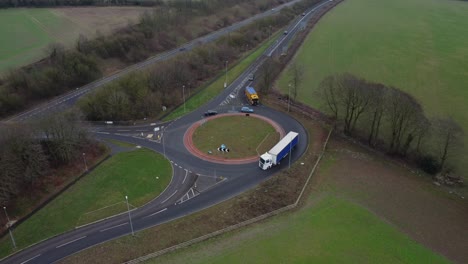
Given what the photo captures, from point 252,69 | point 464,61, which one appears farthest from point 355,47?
point 252,69

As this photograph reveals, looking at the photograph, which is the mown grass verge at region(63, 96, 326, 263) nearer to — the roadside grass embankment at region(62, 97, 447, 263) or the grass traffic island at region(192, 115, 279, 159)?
the roadside grass embankment at region(62, 97, 447, 263)

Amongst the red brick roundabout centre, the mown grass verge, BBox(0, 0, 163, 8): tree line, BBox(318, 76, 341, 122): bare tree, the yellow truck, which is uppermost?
BBox(0, 0, 163, 8): tree line

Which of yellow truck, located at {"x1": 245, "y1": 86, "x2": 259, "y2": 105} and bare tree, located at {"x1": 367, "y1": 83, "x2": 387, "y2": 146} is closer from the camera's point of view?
bare tree, located at {"x1": 367, "y1": 83, "x2": 387, "y2": 146}

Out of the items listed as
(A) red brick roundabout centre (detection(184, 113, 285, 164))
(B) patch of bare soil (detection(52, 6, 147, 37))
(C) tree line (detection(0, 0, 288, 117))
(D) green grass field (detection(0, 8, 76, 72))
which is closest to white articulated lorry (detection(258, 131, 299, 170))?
(A) red brick roundabout centre (detection(184, 113, 285, 164))

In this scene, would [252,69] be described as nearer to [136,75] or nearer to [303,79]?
[303,79]

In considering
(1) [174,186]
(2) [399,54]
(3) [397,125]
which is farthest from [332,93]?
(2) [399,54]

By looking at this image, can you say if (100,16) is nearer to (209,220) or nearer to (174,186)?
(174,186)

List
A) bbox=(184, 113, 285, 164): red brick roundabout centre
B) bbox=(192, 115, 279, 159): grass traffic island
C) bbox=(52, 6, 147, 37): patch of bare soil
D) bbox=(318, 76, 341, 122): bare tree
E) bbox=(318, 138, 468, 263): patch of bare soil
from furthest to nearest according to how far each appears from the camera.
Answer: bbox=(52, 6, 147, 37): patch of bare soil, bbox=(318, 76, 341, 122): bare tree, bbox=(192, 115, 279, 159): grass traffic island, bbox=(184, 113, 285, 164): red brick roundabout centre, bbox=(318, 138, 468, 263): patch of bare soil
